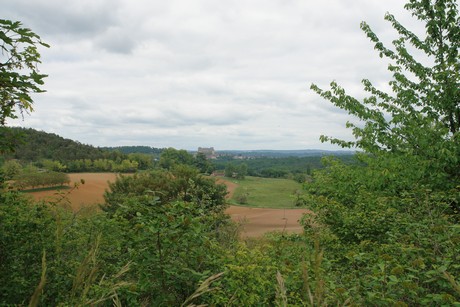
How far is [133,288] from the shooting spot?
104 inches

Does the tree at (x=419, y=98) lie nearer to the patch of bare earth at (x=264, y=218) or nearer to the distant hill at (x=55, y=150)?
the patch of bare earth at (x=264, y=218)

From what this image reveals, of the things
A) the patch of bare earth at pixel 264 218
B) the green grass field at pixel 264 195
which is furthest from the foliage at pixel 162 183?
the green grass field at pixel 264 195

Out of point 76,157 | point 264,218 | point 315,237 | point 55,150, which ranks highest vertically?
point 55,150

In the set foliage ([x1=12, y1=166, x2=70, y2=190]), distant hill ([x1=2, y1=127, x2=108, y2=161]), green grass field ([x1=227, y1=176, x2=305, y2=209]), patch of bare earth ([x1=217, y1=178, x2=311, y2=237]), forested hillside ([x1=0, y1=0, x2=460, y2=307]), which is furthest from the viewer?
distant hill ([x1=2, y1=127, x2=108, y2=161])

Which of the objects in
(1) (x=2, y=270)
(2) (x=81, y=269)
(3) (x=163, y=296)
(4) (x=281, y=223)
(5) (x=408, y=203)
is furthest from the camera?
(4) (x=281, y=223)

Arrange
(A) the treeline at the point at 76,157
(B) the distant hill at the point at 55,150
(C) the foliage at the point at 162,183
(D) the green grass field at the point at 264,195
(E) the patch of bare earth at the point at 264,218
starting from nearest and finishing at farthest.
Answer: (C) the foliage at the point at 162,183 → (E) the patch of bare earth at the point at 264,218 → (D) the green grass field at the point at 264,195 → (A) the treeline at the point at 76,157 → (B) the distant hill at the point at 55,150

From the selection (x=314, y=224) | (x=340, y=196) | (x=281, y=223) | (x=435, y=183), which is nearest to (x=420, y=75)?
(x=435, y=183)

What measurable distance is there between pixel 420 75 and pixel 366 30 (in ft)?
7.06

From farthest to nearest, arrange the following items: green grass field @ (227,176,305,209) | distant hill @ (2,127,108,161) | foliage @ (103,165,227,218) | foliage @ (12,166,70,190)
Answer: distant hill @ (2,127,108,161), green grass field @ (227,176,305,209), foliage @ (103,165,227,218), foliage @ (12,166,70,190)

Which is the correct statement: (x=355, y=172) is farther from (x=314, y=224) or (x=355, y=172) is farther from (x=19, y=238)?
(x=19, y=238)

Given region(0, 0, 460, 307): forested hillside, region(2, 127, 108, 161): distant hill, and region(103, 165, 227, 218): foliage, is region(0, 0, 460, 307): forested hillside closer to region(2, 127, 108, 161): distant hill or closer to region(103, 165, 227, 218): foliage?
region(103, 165, 227, 218): foliage

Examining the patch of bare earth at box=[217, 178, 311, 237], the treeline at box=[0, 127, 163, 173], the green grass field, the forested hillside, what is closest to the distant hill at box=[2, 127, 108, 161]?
the treeline at box=[0, 127, 163, 173]

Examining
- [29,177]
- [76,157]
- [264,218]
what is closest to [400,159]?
[29,177]

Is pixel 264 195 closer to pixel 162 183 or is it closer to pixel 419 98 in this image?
pixel 162 183
